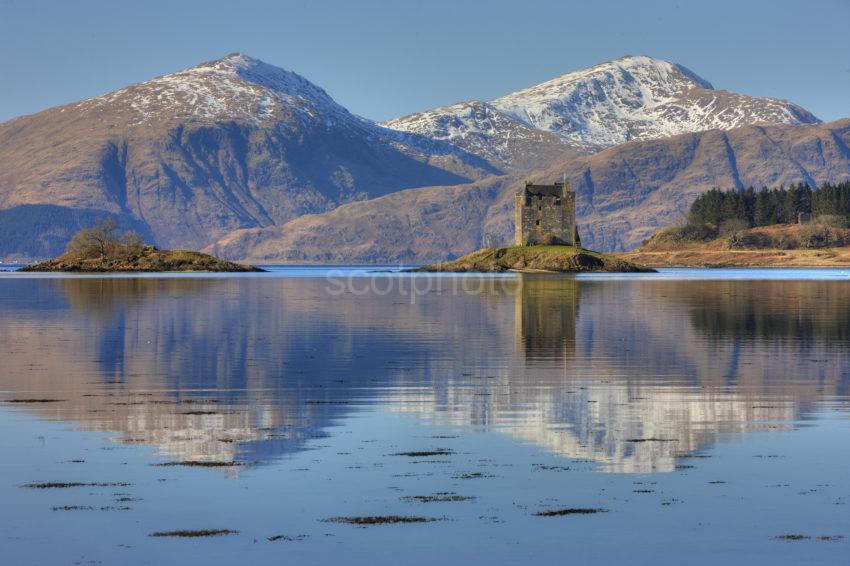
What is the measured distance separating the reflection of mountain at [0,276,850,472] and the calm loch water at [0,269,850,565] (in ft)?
0.69

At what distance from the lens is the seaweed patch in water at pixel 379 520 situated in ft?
70.3

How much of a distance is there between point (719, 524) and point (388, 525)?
6281mm

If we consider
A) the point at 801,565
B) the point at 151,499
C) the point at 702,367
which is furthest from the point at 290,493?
the point at 702,367

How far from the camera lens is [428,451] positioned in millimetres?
28406

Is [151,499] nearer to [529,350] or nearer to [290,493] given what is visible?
[290,493]

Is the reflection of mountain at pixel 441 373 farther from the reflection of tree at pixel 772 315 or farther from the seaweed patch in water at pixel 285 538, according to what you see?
the seaweed patch in water at pixel 285 538

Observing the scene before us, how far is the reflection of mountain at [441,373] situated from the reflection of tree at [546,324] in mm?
231

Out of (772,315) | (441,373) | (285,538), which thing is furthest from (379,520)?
(772,315)

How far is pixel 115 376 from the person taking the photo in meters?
45.2

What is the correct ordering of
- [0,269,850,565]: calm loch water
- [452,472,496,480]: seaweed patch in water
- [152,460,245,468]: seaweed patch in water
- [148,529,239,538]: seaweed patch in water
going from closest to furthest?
1. [0,269,850,565]: calm loch water
2. [148,529,239,538]: seaweed patch in water
3. [452,472,496,480]: seaweed patch in water
4. [152,460,245,468]: seaweed patch in water

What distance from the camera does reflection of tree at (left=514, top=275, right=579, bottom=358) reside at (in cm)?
5787

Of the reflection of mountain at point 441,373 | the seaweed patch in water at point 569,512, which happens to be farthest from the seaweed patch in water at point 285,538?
the reflection of mountain at point 441,373

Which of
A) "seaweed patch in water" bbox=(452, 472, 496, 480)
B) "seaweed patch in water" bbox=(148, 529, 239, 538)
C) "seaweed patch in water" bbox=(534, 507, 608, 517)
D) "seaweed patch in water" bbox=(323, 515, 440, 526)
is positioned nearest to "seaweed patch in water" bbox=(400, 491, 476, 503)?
"seaweed patch in water" bbox=(323, 515, 440, 526)

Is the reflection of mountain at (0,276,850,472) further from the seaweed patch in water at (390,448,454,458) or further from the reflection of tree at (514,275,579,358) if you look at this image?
the seaweed patch in water at (390,448,454,458)
